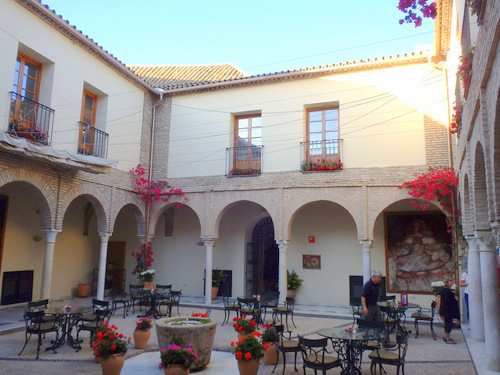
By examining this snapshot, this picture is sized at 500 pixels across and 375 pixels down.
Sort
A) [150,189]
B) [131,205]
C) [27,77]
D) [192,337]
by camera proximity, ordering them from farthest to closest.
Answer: [150,189]
[131,205]
[27,77]
[192,337]

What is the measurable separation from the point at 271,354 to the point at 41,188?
22.5 ft

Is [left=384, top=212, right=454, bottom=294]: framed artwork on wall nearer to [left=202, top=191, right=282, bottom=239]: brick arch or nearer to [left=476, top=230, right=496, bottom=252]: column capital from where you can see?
[left=202, top=191, right=282, bottom=239]: brick arch

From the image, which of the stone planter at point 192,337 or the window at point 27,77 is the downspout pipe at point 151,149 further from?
the stone planter at point 192,337

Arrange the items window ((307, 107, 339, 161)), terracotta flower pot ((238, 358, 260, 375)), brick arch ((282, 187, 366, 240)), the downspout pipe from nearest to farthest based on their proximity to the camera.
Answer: terracotta flower pot ((238, 358, 260, 375)), brick arch ((282, 187, 366, 240)), window ((307, 107, 339, 161)), the downspout pipe

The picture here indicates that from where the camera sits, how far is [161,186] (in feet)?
45.5

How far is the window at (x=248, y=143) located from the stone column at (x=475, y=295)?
6.51m

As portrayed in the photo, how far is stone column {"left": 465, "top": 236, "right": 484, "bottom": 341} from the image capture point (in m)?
8.16

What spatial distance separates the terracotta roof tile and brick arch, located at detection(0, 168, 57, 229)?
343 inches

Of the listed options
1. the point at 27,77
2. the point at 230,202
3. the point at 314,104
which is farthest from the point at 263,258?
the point at 27,77

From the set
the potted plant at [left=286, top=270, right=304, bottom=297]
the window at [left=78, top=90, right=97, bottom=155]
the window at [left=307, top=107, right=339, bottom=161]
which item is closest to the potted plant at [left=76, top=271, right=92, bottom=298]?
the window at [left=78, top=90, right=97, bottom=155]

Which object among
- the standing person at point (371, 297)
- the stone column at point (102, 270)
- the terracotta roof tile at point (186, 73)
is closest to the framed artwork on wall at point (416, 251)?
the standing person at point (371, 297)

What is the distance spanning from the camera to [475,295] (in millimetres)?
8234

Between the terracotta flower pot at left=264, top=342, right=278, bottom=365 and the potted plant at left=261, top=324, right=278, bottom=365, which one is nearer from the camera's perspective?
the potted plant at left=261, top=324, right=278, bottom=365

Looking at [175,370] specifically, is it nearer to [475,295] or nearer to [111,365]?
[111,365]
